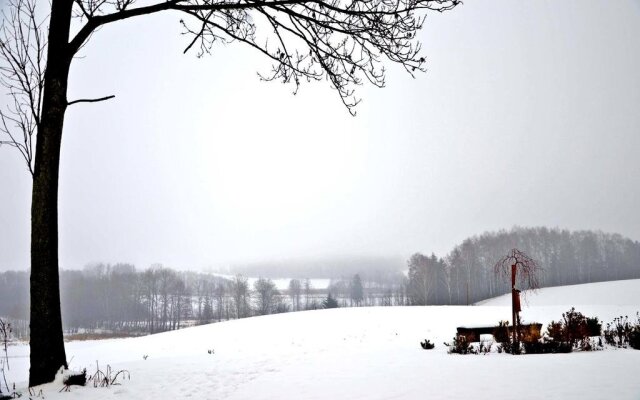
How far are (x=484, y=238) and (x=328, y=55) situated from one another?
79.2m

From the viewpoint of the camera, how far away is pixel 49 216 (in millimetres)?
5531

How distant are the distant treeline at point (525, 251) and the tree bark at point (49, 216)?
204 feet

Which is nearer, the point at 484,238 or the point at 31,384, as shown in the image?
the point at 31,384

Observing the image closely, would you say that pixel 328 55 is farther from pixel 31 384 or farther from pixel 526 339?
pixel 526 339

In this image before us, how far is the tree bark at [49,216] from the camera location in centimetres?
531

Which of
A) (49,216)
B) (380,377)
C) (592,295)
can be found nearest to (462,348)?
(380,377)

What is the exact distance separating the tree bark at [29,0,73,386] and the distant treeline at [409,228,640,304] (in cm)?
6218

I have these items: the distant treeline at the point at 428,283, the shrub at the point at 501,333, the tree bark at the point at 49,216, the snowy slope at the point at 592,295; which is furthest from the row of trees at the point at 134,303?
the tree bark at the point at 49,216

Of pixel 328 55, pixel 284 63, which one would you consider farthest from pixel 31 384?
pixel 328 55

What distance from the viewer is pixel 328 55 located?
6758 millimetres

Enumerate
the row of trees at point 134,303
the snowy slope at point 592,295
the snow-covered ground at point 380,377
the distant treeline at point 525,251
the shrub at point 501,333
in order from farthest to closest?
the row of trees at point 134,303 → the distant treeline at point 525,251 → the snowy slope at point 592,295 → the shrub at point 501,333 → the snow-covered ground at point 380,377

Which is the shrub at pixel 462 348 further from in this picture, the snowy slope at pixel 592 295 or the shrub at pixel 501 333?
the snowy slope at pixel 592 295

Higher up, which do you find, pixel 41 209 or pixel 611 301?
pixel 41 209

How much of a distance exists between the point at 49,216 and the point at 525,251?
77.0 m
